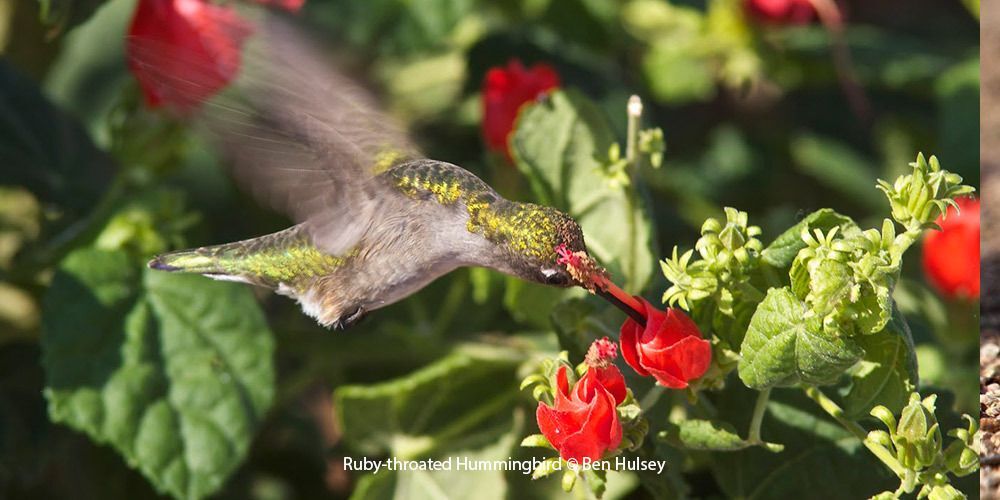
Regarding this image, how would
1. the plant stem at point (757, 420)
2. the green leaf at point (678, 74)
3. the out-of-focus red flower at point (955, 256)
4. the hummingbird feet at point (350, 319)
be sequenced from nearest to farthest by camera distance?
1. the plant stem at point (757, 420)
2. the hummingbird feet at point (350, 319)
3. the out-of-focus red flower at point (955, 256)
4. the green leaf at point (678, 74)

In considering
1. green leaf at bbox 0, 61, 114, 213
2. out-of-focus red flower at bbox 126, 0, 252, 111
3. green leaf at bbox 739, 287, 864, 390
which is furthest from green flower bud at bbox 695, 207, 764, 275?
green leaf at bbox 0, 61, 114, 213

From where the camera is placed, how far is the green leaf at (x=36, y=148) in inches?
56.8

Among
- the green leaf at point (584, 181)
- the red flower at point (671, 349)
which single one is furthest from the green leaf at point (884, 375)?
the green leaf at point (584, 181)

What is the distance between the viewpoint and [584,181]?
1.17 metres

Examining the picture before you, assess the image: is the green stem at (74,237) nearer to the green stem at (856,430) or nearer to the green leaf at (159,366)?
the green leaf at (159,366)

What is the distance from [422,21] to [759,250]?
0.82 m

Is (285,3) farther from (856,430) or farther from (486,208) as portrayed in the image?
(856,430)

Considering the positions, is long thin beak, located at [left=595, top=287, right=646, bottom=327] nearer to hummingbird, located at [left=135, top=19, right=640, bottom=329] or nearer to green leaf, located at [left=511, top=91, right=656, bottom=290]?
hummingbird, located at [left=135, top=19, right=640, bottom=329]

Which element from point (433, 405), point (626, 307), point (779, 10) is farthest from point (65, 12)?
point (779, 10)

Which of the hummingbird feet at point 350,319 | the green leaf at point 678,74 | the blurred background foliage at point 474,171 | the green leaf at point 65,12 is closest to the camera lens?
the hummingbird feet at point 350,319

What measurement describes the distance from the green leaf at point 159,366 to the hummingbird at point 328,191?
16 cm

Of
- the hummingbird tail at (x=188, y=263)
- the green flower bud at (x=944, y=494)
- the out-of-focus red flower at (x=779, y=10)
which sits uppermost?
the out-of-focus red flower at (x=779, y=10)

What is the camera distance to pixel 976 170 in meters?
1.76

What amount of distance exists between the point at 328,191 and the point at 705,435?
375 mm
